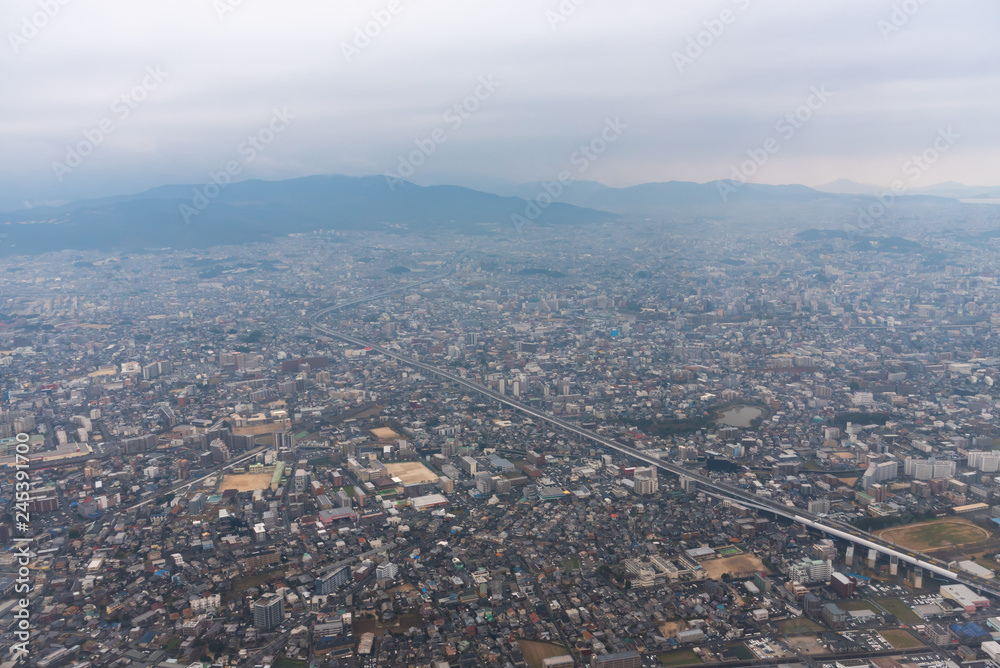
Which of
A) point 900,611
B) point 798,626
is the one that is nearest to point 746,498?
point 900,611

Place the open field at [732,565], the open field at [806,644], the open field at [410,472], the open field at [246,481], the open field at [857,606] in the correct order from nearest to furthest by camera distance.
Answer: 1. the open field at [806,644]
2. the open field at [857,606]
3. the open field at [732,565]
4. the open field at [246,481]
5. the open field at [410,472]

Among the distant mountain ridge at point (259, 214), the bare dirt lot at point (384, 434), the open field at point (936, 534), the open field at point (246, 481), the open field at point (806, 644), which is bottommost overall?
the open field at point (806, 644)

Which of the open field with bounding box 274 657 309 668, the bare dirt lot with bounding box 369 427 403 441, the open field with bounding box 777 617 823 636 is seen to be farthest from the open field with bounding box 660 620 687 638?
the bare dirt lot with bounding box 369 427 403 441

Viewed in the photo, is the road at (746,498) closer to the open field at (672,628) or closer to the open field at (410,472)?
the open field at (672,628)

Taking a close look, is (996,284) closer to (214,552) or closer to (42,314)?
(214,552)

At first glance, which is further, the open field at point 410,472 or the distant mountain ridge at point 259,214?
the distant mountain ridge at point 259,214

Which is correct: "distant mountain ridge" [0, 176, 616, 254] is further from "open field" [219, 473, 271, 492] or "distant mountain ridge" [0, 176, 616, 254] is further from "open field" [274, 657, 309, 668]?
"open field" [274, 657, 309, 668]

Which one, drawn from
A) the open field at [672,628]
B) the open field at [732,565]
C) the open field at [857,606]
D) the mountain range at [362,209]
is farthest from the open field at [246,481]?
the mountain range at [362,209]

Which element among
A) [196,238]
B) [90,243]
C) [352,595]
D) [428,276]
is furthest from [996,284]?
[90,243]
